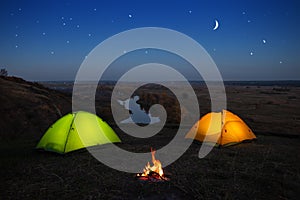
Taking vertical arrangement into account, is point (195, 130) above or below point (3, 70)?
below

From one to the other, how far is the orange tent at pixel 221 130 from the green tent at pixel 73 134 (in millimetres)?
5151

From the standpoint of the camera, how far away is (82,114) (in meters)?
11.3

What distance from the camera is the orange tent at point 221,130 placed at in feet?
39.2

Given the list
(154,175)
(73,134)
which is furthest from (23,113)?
(154,175)

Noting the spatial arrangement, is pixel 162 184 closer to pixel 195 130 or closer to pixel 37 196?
pixel 37 196

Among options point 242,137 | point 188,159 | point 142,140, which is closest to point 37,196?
point 188,159

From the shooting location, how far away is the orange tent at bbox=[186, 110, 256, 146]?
11953mm

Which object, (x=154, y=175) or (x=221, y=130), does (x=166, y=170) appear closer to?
(x=154, y=175)

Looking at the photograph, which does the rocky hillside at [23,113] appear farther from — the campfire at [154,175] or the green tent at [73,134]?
the campfire at [154,175]

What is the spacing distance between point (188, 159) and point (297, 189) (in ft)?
13.5

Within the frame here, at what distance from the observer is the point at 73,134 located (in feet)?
34.8

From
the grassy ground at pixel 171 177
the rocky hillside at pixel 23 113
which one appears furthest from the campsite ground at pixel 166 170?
the rocky hillside at pixel 23 113

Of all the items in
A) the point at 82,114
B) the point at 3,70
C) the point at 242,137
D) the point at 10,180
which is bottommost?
the point at 10,180

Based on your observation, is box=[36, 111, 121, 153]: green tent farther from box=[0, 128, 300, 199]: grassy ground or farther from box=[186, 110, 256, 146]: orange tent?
box=[186, 110, 256, 146]: orange tent
